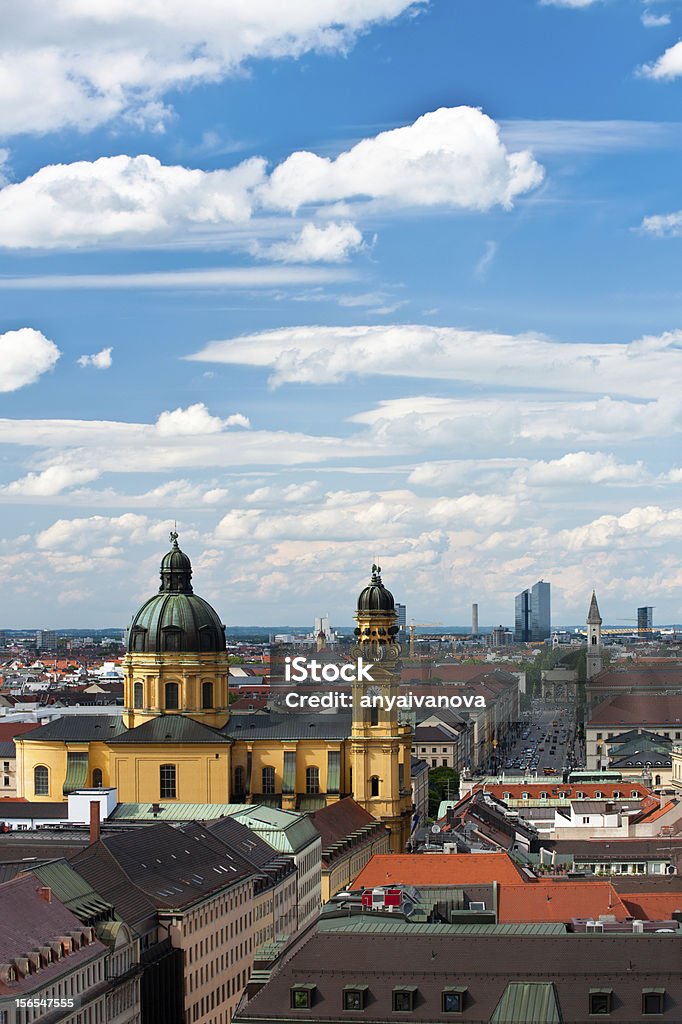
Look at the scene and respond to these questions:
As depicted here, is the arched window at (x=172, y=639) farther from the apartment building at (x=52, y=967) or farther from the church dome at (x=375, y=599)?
the apartment building at (x=52, y=967)

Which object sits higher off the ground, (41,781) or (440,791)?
(41,781)

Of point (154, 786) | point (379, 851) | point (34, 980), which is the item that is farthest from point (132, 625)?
point (34, 980)

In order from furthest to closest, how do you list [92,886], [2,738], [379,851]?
[2,738] → [379,851] → [92,886]

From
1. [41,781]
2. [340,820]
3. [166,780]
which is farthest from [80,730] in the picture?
[340,820]

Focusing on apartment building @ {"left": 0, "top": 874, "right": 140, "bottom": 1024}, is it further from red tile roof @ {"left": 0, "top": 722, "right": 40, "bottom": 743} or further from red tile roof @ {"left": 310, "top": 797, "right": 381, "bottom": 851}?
A: red tile roof @ {"left": 0, "top": 722, "right": 40, "bottom": 743}

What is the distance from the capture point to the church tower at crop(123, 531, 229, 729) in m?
134

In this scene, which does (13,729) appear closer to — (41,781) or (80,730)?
(41,781)

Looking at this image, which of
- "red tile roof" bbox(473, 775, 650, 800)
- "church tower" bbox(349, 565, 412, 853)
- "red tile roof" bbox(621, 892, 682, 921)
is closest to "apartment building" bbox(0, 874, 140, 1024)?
"red tile roof" bbox(621, 892, 682, 921)

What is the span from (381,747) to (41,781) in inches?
899

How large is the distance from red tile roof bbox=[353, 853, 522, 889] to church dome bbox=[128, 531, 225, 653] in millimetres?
36129

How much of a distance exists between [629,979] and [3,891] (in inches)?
865

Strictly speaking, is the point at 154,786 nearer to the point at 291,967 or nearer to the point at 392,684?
the point at 392,684

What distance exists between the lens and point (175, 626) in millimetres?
134375

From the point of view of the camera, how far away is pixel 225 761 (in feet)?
430
